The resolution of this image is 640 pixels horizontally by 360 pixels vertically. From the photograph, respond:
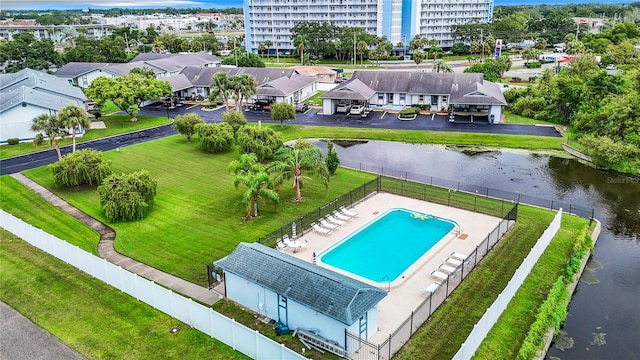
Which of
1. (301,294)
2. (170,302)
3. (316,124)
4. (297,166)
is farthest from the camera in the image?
(316,124)

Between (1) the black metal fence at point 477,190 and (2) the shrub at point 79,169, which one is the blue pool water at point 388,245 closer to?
(1) the black metal fence at point 477,190

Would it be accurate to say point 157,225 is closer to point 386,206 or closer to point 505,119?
point 386,206

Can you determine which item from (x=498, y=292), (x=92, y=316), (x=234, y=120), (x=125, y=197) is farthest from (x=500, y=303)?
(x=234, y=120)

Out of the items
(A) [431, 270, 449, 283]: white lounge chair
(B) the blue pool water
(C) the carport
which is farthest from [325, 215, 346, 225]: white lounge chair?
(C) the carport

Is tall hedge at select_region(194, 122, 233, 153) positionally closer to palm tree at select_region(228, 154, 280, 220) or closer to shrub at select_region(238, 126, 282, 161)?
shrub at select_region(238, 126, 282, 161)

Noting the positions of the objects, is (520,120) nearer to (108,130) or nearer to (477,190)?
(477,190)
